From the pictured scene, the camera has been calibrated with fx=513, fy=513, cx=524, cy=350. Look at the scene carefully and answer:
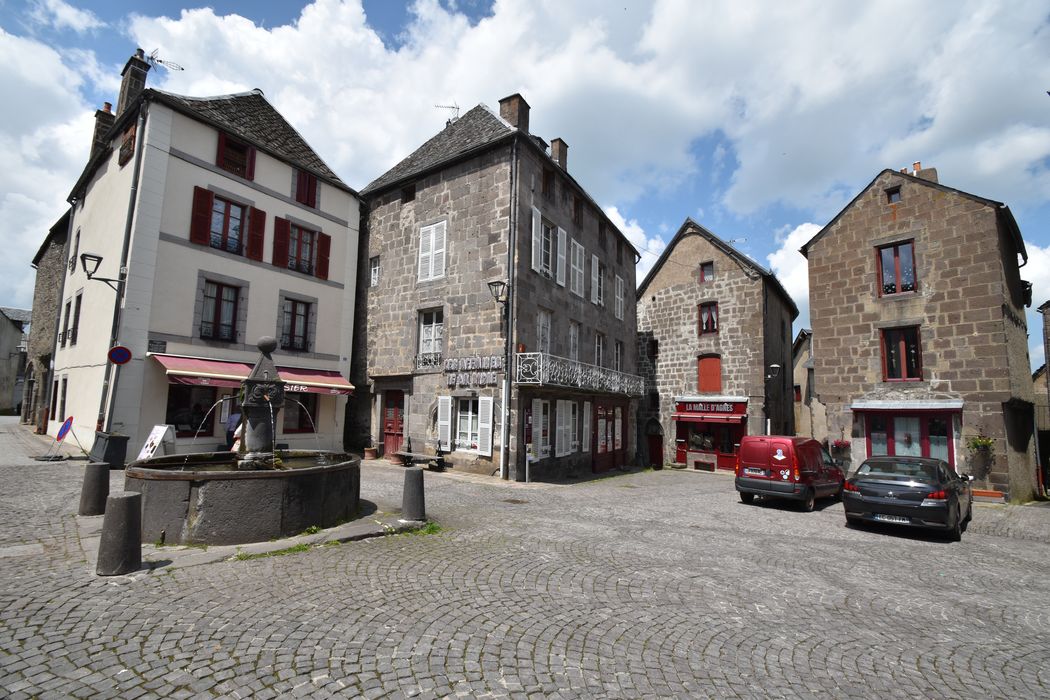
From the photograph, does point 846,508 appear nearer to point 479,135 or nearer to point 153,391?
point 479,135

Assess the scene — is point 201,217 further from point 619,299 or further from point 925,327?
point 925,327

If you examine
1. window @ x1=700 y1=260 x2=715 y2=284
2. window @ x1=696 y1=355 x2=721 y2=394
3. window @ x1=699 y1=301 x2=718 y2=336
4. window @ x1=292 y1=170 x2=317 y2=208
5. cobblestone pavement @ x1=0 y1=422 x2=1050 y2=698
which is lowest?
cobblestone pavement @ x1=0 y1=422 x2=1050 y2=698

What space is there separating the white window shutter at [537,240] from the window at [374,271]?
6596 mm

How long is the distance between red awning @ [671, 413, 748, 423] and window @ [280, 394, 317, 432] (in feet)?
49.2

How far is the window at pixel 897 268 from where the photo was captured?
1508cm

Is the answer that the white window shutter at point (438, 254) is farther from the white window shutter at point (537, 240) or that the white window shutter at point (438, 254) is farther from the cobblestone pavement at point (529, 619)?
the cobblestone pavement at point (529, 619)

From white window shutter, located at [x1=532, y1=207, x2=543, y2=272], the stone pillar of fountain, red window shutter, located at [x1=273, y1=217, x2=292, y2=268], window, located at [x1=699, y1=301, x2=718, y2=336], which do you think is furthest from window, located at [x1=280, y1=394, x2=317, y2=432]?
window, located at [x1=699, y1=301, x2=718, y2=336]

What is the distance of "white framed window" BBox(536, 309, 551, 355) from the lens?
54.3 ft

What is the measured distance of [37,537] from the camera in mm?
6262

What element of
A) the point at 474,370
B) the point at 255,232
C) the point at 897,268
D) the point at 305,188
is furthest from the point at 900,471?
the point at 305,188

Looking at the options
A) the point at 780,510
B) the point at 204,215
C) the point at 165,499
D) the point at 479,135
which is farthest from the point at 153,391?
the point at 780,510

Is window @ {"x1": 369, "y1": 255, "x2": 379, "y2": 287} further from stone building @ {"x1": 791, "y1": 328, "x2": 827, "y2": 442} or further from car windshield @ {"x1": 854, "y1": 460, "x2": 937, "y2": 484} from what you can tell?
stone building @ {"x1": 791, "y1": 328, "x2": 827, "y2": 442}

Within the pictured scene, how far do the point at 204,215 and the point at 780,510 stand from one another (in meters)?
17.0

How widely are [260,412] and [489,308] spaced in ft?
27.7
